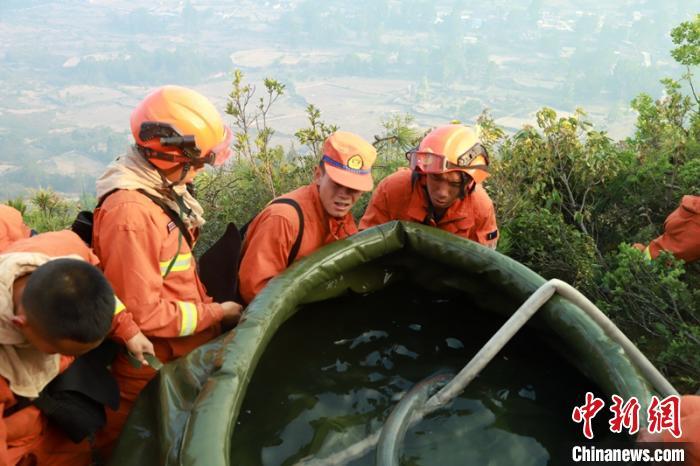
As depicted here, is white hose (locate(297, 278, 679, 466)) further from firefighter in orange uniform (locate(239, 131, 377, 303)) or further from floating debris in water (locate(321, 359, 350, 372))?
firefighter in orange uniform (locate(239, 131, 377, 303))

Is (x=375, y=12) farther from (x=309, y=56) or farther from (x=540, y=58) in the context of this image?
(x=540, y=58)

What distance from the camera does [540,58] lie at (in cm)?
8281

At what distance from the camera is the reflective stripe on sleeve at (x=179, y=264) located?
2.10m

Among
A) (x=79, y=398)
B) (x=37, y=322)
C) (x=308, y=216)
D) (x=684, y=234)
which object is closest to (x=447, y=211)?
(x=308, y=216)

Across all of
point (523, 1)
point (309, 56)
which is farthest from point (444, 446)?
point (523, 1)

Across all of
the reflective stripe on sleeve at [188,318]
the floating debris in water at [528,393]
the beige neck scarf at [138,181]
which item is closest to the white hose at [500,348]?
the floating debris in water at [528,393]

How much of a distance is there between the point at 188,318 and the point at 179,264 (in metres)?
0.22

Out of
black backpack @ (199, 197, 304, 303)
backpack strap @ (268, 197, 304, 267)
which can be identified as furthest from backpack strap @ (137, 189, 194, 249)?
backpack strap @ (268, 197, 304, 267)

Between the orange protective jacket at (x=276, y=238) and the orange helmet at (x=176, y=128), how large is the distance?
0.40 metres

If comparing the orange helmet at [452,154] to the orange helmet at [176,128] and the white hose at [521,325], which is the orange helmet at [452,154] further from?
the orange helmet at [176,128]

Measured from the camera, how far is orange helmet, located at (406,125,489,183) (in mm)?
2777

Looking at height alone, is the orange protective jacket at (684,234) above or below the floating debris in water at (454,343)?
above

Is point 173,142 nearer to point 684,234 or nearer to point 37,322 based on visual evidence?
point 37,322

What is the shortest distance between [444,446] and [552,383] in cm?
57
